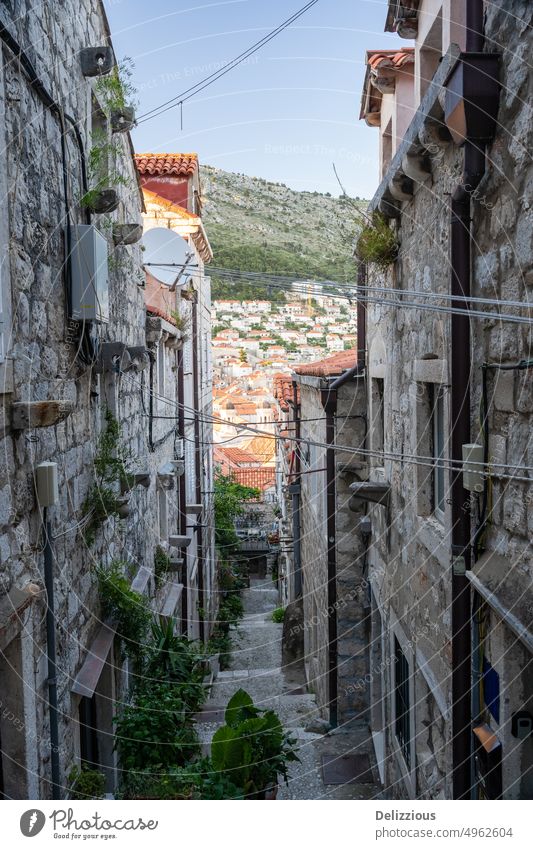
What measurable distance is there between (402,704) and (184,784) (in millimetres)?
2598

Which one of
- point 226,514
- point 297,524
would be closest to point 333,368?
point 297,524

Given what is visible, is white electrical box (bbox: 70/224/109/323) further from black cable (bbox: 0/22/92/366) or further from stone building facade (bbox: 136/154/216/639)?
stone building facade (bbox: 136/154/216/639)

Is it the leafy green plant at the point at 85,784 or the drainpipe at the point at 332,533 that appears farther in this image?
the drainpipe at the point at 332,533

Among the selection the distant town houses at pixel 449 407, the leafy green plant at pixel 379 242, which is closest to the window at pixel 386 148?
the distant town houses at pixel 449 407

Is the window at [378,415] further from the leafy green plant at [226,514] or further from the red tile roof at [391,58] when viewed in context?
the leafy green plant at [226,514]

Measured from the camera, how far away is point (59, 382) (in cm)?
436

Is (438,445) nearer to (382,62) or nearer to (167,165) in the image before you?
(382,62)

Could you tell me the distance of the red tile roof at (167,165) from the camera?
1447 centimetres

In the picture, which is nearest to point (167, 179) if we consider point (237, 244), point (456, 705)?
point (237, 244)

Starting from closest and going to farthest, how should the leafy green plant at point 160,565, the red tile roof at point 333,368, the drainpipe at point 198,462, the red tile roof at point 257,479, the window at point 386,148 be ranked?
1. the window at point 386,148
2. the leafy green plant at point 160,565
3. the red tile roof at point 333,368
4. the drainpipe at point 198,462
5. the red tile roof at point 257,479

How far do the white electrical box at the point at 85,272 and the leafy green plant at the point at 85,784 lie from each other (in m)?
2.74

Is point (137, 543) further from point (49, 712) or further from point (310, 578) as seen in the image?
point (310, 578)

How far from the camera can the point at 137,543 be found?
7.54 m
